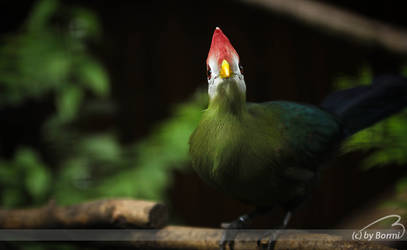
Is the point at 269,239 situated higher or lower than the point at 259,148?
lower

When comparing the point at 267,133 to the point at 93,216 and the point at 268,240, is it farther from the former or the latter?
the point at 93,216

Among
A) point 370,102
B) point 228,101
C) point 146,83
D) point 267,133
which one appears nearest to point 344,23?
point 370,102

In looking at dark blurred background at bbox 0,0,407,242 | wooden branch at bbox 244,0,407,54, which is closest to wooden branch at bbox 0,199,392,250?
dark blurred background at bbox 0,0,407,242

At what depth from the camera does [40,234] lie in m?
1.16

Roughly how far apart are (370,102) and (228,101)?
409 millimetres

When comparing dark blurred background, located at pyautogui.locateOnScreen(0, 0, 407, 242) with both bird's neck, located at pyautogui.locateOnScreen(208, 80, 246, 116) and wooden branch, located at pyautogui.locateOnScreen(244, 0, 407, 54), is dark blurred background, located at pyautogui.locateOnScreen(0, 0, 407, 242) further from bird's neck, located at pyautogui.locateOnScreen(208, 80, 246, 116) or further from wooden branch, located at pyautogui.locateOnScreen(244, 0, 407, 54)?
bird's neck, located at pyautogui.locateOnScreen(208, 80, 246, 116)

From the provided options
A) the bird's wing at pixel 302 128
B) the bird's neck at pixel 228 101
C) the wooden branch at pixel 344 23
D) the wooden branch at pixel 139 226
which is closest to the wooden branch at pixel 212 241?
the wooden branch at pixel 139 226

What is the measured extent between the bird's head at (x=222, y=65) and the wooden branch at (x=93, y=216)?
0.44 meters

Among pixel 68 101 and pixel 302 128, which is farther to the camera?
pixel 68 101

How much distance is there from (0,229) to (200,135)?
74 centimetres

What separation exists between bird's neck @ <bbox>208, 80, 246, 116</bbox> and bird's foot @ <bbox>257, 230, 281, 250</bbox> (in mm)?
286

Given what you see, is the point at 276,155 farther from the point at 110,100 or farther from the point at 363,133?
the point at 110,100

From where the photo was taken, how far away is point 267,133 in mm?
797

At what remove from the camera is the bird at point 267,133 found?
0.68 meters
